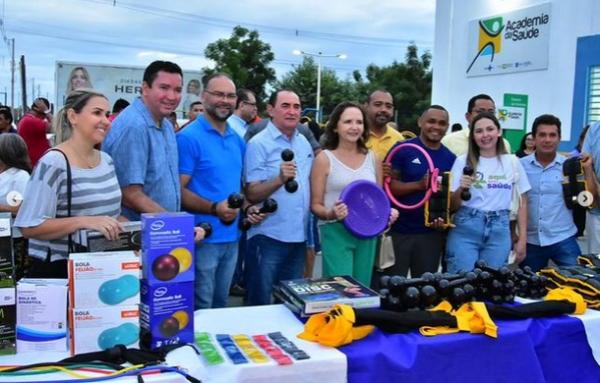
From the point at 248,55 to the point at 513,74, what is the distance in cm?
2202

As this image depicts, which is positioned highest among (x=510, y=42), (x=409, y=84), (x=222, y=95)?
(x=409, y=84)

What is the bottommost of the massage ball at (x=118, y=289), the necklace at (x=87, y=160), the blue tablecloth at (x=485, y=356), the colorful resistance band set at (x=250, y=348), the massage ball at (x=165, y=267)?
the blue tablecloth at (x=485, y=356)

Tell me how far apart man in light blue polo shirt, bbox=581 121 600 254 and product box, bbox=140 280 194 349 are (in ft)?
10.2

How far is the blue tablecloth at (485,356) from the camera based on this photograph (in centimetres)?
206

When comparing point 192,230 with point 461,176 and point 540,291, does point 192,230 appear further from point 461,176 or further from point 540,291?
point 461,176

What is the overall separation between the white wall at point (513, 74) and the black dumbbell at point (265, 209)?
31.8 ft

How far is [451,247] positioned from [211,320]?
6.24 ft

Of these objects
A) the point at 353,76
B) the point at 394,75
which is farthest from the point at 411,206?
the point at 353,76

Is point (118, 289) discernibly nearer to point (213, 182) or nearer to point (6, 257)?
point (6, 257)

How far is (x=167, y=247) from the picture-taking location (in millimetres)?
1953

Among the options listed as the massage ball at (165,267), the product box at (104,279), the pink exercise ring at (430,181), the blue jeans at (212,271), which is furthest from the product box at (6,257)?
the pink exercise ring at (430,181)

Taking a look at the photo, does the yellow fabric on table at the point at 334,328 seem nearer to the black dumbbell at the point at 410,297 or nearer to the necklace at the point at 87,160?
the black dumbbell at the point at 410,297

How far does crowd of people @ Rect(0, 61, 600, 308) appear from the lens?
95.7 inches

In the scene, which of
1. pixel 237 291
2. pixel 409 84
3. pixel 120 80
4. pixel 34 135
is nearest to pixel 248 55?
pixel 409 84
